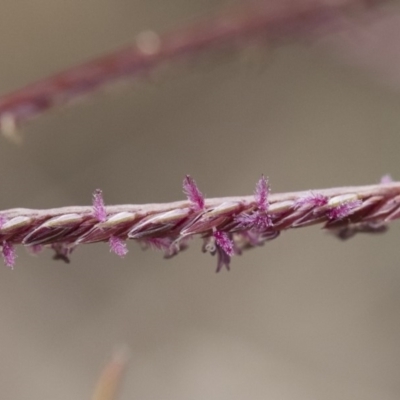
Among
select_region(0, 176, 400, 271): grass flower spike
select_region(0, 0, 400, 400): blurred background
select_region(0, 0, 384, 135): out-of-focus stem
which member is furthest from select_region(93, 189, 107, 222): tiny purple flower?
select_region(0, 0, 400, 400): blurred background

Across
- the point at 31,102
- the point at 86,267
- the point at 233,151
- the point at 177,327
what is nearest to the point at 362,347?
the point at 177,327

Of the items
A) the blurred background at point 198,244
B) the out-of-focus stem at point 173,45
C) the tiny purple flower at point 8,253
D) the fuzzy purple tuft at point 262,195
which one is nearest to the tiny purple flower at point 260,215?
the fuzzy purple tuft at point 262,195

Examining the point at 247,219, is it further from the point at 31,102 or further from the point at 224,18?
the point at 224,18

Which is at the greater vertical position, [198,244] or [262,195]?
[198,244]

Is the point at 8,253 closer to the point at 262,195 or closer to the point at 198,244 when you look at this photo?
the point at 262,195

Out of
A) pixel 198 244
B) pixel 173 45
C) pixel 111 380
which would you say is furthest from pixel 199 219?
pixel 198 244

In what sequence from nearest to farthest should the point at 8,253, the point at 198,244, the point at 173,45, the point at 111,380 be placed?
the point at 8,253 < the point at 111,380 < the point at 173,45 < the point at 198,244

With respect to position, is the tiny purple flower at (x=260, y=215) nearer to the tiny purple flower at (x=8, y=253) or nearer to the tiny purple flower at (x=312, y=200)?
the tiny purple flower at (x=312, y=200)
